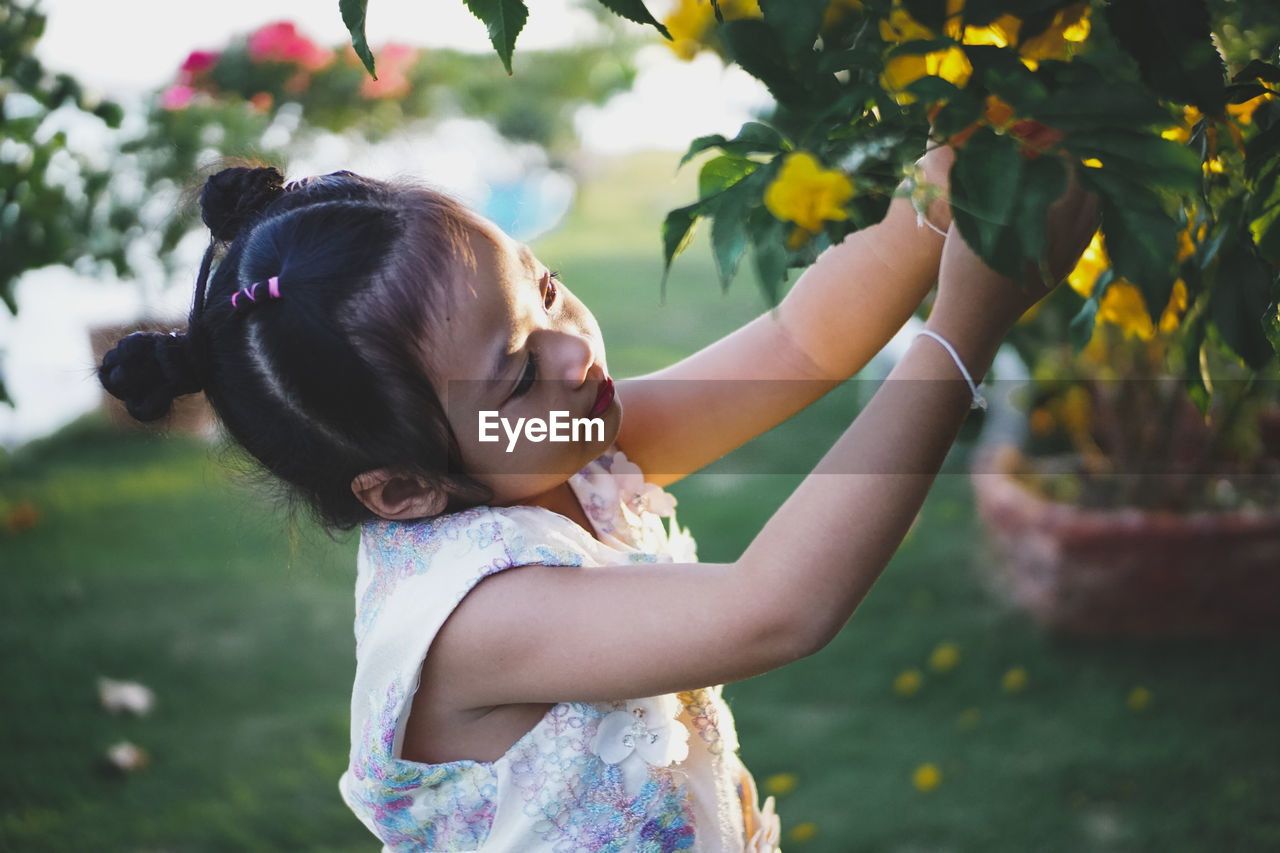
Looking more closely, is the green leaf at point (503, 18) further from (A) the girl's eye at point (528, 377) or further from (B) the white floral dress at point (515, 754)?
(B) the white floral dress at point (515, 754)

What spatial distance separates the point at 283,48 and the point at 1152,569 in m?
4.27

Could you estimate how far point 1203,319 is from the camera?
43.9 inches

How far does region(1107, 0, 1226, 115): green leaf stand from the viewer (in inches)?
29.6

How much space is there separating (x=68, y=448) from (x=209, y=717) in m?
2.34

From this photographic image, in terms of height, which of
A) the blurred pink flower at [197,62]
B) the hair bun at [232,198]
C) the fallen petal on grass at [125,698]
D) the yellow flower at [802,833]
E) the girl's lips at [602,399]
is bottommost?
the yellow flower at [802,833]

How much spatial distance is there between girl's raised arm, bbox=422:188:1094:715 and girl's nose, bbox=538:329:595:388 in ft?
0.62

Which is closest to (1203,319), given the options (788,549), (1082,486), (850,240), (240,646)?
(850,240)

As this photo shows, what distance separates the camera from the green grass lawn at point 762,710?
228cm

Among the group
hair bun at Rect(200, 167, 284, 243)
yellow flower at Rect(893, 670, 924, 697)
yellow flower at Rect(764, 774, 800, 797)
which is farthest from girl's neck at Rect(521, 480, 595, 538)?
yellow flower at Rect(893, 670, 924, 697)

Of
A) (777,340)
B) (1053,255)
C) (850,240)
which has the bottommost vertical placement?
(777,340)

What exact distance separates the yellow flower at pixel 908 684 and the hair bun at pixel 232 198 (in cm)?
204

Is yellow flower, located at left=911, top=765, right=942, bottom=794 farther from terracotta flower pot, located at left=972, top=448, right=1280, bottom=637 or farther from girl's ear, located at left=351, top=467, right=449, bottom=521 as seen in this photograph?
girl's ear, located at left=351, top=467, right=449, bottom=521

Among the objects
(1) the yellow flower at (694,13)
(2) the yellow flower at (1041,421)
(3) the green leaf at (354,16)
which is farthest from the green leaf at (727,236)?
(2) the yellow flower at (1041,421)

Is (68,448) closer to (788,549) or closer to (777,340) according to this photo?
(777,340)
